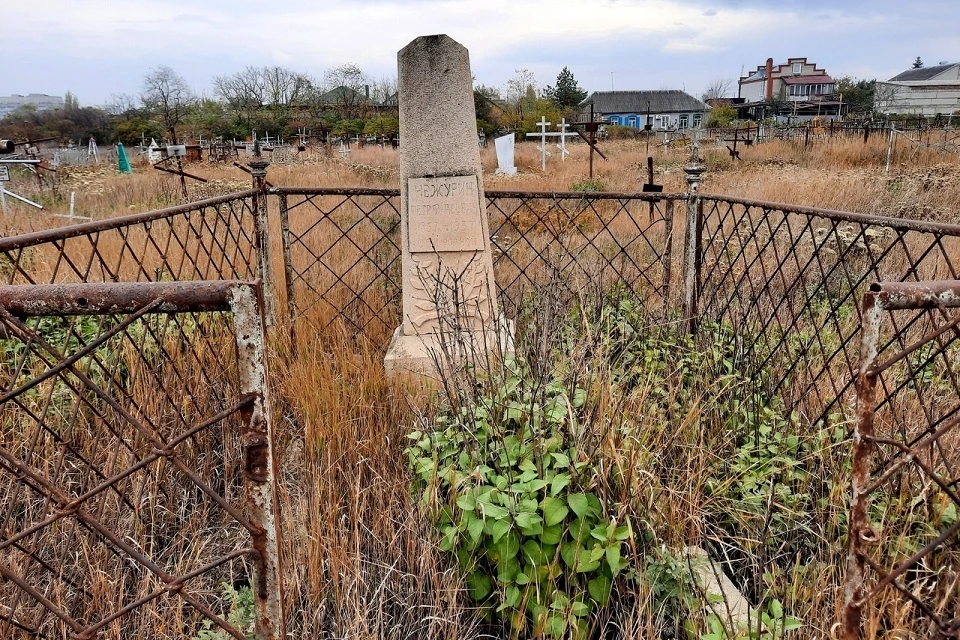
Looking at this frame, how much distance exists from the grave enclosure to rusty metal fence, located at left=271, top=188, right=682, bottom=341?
0.04 meters

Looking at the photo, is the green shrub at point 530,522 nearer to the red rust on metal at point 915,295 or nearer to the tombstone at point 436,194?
the red rust on metal at point 915,295

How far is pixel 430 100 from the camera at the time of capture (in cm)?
343

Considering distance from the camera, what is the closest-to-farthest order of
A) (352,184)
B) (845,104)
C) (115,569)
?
(115,569) → (352,184) → (845,104)

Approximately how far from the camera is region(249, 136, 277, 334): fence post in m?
3.77

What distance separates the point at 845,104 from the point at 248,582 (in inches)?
2436

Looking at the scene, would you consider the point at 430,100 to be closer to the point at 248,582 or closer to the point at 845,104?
the point at 248,582

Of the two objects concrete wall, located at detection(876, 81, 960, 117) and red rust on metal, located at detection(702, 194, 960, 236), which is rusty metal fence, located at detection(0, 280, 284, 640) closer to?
red rust on metal, located at detection(702, 194, 960, 236)

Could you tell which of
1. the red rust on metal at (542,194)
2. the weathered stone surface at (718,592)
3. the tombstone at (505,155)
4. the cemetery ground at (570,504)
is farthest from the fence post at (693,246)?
the tombstone at (505,155)

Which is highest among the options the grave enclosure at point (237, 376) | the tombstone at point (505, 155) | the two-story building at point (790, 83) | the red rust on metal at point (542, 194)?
the two-story building at point (790, 83)

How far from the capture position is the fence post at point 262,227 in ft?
12.4

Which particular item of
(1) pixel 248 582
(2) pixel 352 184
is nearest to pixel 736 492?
(1) pixel 248 582

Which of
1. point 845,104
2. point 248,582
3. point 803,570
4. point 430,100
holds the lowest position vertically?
point 248,582

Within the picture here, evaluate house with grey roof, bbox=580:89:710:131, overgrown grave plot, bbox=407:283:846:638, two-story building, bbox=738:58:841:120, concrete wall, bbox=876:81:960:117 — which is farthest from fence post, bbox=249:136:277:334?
two-story building, bbox=738:58:841:120

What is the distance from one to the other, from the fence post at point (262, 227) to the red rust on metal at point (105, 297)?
280 cm
